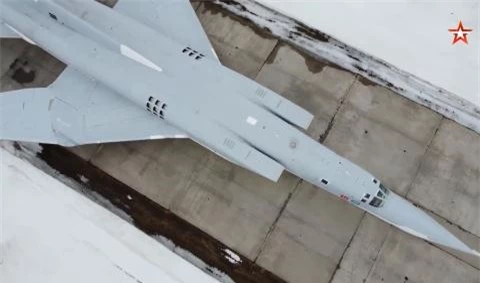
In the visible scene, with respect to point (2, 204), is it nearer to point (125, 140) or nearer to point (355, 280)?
point (125, 140)

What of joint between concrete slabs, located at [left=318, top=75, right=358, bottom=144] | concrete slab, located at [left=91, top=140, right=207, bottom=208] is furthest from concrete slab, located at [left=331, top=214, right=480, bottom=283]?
concrete slab, located at [left=91, top=140, right=207, bottom=208]

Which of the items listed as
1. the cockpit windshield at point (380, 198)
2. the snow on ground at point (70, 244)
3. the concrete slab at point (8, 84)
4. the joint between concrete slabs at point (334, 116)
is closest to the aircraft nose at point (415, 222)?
the cockpit windshield at point (380, 198)

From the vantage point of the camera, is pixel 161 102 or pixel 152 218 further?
pixel 152 218

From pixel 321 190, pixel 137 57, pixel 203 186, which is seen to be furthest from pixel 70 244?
pixel 321 190

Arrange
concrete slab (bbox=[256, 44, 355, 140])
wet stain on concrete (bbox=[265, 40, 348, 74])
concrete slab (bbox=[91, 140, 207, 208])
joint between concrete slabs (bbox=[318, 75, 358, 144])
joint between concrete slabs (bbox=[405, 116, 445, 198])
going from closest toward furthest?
joint between concrete slabs (bbox=[405, 116, 445, 198]), concrete slab (bbox=[91, 140, 207, 208]), joint between concrete slabs (bbox=[318, 75, 358, 144]), concrete slab (bbox=[256, 44, 355, 140]), wet stain on concrete (bbox=[265, 40, 348, 74])

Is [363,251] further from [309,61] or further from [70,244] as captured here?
[70,244]

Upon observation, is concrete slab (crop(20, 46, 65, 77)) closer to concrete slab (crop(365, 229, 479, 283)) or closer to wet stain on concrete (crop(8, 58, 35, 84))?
wet stain on concrete (crop(8, 58, 35, 84))
